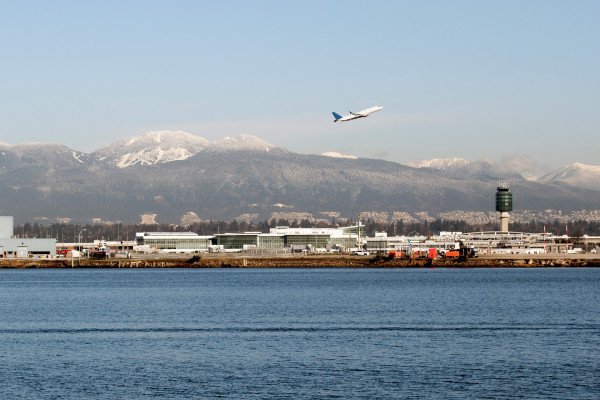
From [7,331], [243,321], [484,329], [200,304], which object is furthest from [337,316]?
[7,331]

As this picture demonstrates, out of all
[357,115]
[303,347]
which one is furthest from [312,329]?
[357,115]

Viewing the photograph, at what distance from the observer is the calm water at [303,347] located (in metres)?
47.6

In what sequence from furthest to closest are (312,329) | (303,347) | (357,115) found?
(357,115) → (312,329) → (303,347)

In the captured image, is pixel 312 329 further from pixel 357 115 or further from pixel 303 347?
pixel 357 115

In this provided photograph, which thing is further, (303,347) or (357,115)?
(357,115)

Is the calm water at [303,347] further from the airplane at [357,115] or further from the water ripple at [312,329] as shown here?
the airplane at [357,115]

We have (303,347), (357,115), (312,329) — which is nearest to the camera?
(303,347)

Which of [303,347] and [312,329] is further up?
[312,329]

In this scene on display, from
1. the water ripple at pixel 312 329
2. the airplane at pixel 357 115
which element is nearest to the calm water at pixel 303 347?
the water ripple at pixel 312 329

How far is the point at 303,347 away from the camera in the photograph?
2429 inches

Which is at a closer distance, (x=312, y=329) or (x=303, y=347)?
(x=303, y=347)

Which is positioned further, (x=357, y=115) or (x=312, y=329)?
(x=357, y=115)

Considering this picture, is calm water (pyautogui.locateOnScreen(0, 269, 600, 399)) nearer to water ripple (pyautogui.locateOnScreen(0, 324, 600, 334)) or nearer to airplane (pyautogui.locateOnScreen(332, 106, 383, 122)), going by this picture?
water ripple (pyautogui.locateOnScreen(0, 324, 600, 334))

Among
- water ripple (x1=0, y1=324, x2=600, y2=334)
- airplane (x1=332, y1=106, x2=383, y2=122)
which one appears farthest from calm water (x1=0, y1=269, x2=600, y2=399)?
airplane (x1=332, y1=106, x2=383, y2=122)
